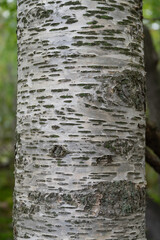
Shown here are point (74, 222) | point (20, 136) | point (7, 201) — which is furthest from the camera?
point (7, 201)

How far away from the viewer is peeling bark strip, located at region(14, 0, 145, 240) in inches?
59.0

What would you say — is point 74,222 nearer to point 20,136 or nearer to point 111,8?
point 20,136

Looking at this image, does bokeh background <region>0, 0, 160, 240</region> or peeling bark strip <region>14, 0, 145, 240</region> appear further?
bokeh background <region>0, 0, 160, 240</region>

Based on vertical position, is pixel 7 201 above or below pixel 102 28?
below

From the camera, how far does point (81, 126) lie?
59.2 inches

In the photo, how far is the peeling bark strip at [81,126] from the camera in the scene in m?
1.50

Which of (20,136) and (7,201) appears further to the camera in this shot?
(7,201)

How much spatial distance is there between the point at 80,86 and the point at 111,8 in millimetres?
361

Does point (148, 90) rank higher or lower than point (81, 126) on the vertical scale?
higher

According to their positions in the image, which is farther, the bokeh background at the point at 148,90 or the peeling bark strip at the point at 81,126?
the bokeh background at the point at 148,90

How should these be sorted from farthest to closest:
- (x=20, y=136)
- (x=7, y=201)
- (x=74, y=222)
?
(x=7, y=201) → (x=20, y=136) → (x=74, y=222)

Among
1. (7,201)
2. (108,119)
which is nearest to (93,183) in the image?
(108,119)

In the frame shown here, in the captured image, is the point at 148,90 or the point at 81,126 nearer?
the point at 81,126

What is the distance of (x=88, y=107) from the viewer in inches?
59.7
